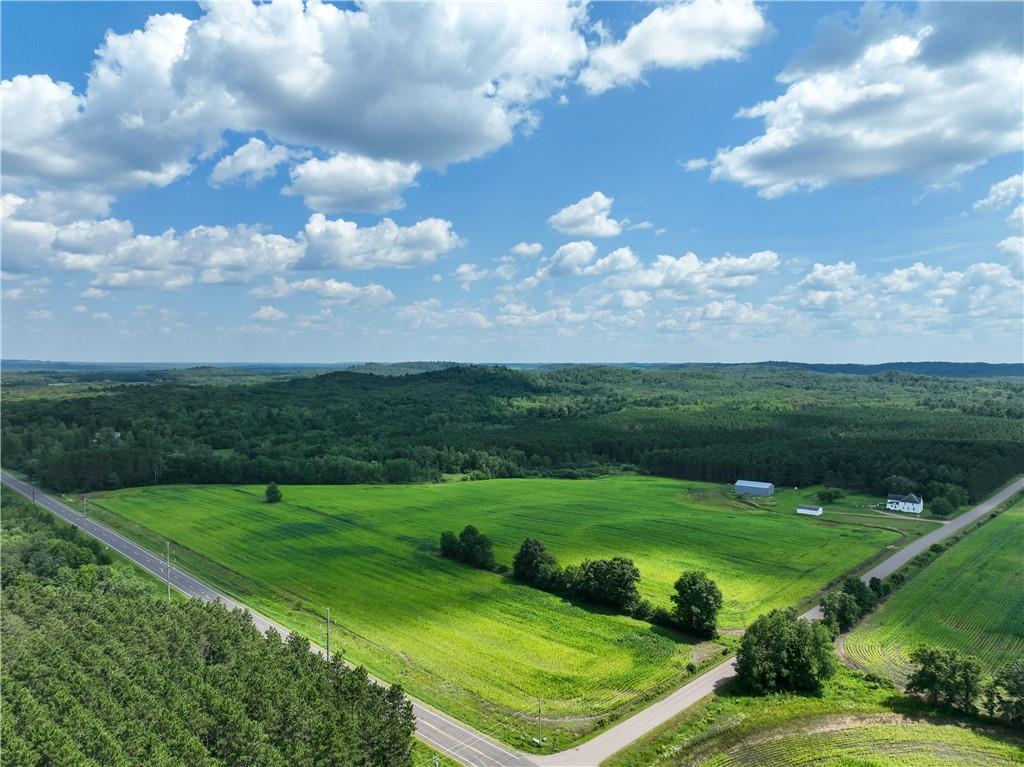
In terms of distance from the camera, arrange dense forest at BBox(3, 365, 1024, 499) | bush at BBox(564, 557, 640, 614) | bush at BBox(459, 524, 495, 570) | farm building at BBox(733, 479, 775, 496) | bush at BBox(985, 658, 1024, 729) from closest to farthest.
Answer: bush at BBox(985, 658, 1024, 729) → bush at BBox(564, 557, 640, 614) → bush at BBox(459, 524, 495, 570) → farm building at BBox(733, 479, 775, 496) → dense forest at BBox(3, 365, 1024, 499)

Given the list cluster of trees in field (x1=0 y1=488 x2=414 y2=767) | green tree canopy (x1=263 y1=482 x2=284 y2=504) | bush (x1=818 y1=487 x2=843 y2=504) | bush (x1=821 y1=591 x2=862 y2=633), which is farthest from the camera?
bush (x1=818 y1=487 x2=843 y2=504)

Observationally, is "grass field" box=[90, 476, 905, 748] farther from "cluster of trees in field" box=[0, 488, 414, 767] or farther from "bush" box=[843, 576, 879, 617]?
"cluster of trees in field" box=[0, 488, 414, 767]

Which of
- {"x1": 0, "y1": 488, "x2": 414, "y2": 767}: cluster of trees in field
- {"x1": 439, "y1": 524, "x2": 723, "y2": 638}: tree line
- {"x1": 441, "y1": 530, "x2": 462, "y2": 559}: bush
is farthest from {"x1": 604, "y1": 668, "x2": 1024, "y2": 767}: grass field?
{"x1": 441, "y1": 530, "x2": 462, "y2": 559}: bush

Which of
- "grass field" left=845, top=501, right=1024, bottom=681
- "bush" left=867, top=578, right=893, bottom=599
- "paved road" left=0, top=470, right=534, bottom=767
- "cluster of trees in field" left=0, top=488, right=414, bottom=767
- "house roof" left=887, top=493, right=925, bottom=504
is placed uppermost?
"cluster of trees in field" left=0, top=488, right=414, bottom=767

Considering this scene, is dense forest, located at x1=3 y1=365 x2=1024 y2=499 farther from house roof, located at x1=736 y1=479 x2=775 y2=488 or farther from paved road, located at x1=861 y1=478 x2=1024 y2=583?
house roof, located at x1=736 y1=479 x2=775 y2=488

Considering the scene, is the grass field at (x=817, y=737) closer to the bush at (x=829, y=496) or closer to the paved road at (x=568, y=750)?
the paved road at (x=568, y=750)

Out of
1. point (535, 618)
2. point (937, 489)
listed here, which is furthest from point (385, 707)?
point (937, 489)

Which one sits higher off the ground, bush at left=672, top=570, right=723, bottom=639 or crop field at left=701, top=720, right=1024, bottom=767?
bush at left=672, top=570, right=723, bottom=639

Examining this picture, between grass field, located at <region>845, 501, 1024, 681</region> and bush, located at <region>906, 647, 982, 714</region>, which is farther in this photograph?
grass field, located at <region>845, 501, 1024, 681</region>
